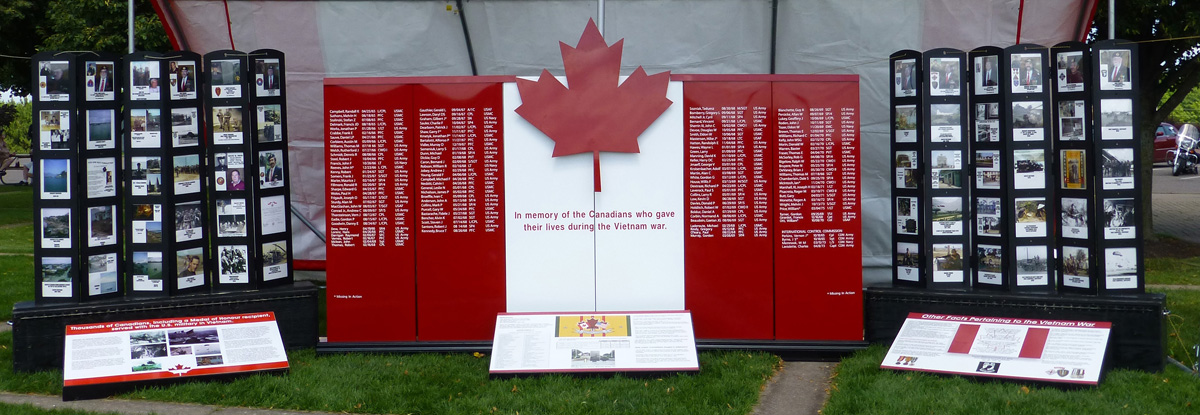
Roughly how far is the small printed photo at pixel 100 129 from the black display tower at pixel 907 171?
5.27 metres

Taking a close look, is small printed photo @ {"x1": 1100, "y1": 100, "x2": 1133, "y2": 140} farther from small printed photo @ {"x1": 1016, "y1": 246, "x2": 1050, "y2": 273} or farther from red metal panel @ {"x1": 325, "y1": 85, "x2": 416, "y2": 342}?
red metal panel @ {"x1": 325, "y1": 85, "x2": 416, "y2": 342}

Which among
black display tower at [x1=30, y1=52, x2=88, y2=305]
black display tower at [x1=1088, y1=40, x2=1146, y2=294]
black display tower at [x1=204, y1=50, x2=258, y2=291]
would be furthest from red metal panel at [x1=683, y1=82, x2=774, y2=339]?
black display tower at [x1=30, y1=52, x2=88, y2=305]

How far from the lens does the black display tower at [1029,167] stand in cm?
574

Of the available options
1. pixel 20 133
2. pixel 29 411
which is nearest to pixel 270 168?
pixel 29 411

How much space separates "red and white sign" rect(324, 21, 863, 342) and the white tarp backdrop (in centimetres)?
243

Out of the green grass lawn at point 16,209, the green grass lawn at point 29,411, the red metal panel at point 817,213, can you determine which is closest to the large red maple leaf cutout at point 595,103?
the red metal panel at point 817,213

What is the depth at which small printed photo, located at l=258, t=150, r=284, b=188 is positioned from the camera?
6.17m

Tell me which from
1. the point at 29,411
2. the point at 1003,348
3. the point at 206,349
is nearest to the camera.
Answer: the point at 29,411

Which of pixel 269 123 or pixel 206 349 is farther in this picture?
pixel 269 123

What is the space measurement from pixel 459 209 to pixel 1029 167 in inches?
150

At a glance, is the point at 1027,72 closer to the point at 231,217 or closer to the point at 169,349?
the point at 231,217

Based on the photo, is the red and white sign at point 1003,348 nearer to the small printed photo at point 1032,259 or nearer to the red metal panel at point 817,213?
the small printed photo at point 1032,259

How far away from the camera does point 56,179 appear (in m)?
5.71

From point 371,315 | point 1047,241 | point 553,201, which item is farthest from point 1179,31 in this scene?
point 371,315
